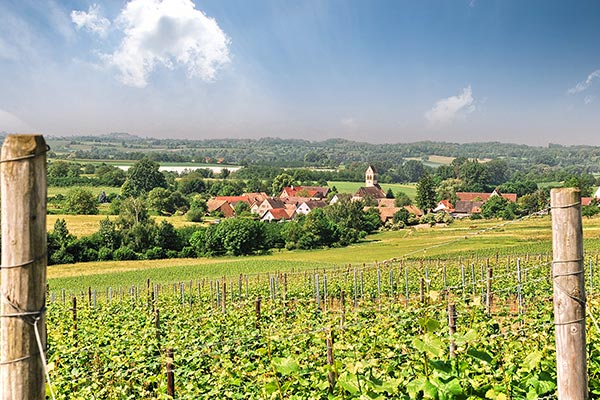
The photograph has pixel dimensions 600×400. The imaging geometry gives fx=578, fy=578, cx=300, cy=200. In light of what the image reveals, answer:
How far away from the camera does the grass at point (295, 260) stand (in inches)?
1475

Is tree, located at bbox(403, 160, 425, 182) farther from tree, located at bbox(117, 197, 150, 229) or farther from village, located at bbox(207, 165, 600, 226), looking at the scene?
tree, located at bbox(117, 197, 150, 229)

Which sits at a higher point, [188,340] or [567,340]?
[567,340]

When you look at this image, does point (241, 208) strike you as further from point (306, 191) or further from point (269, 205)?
point (306, 191)

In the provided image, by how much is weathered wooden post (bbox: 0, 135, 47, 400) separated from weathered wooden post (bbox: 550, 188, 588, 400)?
7.16 feet

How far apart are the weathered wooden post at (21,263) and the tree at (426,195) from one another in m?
85.6

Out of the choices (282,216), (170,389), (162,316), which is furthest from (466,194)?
(170,389)

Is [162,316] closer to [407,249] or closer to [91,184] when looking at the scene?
[407,249]

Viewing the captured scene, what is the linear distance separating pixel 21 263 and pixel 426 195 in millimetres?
86552

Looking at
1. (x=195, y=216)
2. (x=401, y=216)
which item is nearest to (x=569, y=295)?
(x=195, y=216)

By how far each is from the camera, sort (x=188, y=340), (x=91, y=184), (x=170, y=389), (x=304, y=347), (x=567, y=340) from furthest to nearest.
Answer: (x=91, y=184), (x=188, y=340), (x=304, y=347), (x=170, y=389), (x=567, y=340)

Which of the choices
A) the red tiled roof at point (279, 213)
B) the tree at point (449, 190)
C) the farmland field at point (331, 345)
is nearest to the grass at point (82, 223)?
the red tiled roof at point (279, 213)

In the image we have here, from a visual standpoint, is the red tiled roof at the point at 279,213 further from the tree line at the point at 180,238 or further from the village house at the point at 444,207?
the village house at the point at 444,207

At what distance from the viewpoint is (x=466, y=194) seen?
316ft

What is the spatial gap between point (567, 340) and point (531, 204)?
78269 mm
